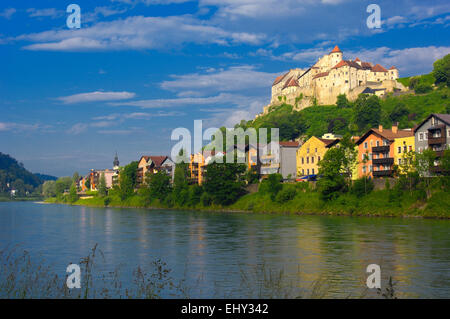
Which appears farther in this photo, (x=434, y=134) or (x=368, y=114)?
(x=368, y=114)

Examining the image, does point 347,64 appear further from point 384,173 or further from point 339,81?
point 384,173

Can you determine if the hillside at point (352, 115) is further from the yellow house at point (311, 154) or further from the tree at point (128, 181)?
the tree at point (128, 181)

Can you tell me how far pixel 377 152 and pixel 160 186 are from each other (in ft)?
177

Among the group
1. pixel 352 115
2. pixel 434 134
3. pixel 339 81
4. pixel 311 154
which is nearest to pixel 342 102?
pixel 339 81

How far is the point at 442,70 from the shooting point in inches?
5827

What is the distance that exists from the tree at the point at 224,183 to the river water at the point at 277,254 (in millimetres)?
37657

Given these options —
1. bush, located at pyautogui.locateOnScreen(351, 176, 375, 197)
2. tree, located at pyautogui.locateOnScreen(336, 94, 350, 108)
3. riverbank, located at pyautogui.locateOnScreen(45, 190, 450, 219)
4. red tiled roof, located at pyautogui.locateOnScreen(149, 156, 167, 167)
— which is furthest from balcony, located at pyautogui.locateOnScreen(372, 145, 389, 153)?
tree, located at pyautogui.locateOnScreen(336, 94, 350, 108)

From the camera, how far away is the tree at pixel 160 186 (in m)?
113

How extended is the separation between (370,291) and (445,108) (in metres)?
118

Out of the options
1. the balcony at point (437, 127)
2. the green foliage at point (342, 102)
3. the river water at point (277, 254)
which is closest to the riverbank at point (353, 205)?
the river water at point (277, 254)

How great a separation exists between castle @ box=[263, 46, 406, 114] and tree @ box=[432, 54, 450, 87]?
13.0 metres

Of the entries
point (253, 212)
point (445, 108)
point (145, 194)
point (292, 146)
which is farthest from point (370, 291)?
point (445, 108)

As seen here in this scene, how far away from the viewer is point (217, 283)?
72.0 ft
